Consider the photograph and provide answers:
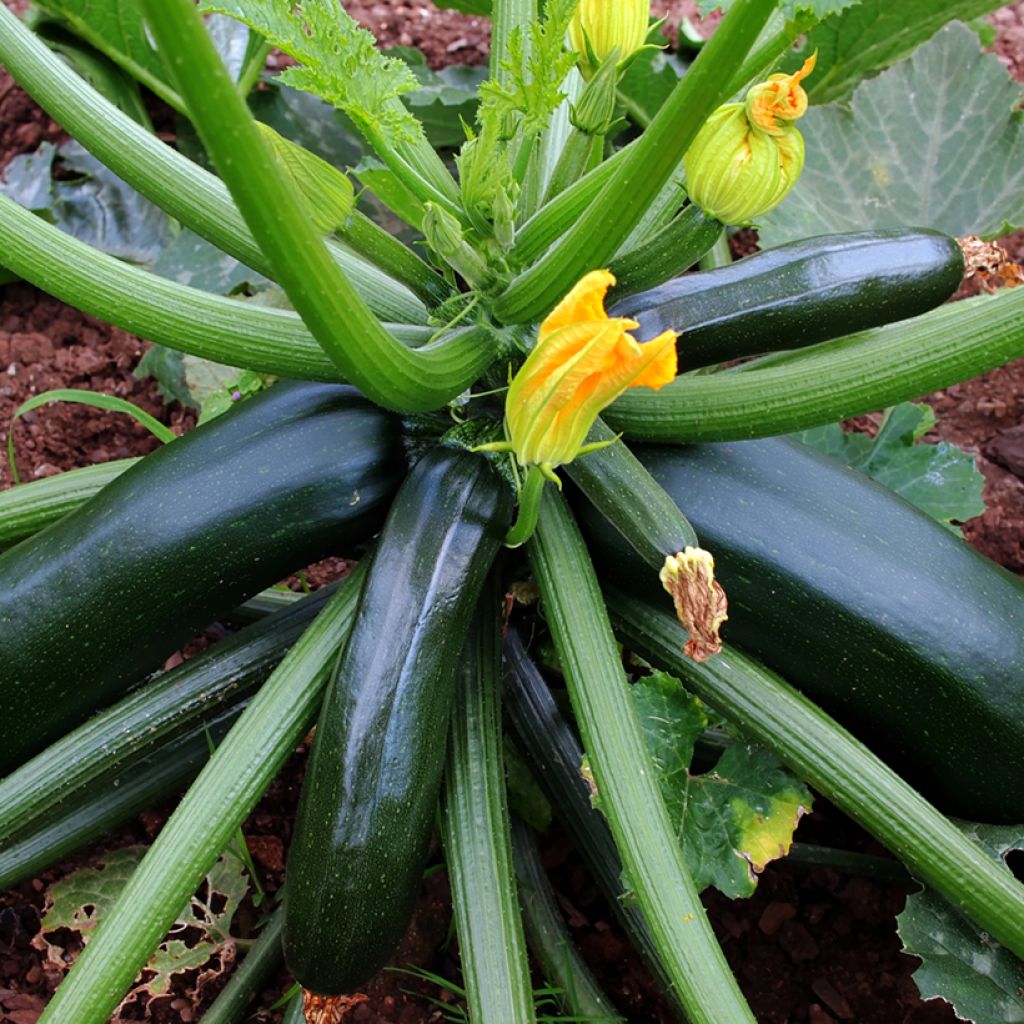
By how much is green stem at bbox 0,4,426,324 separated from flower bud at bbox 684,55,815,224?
0.44 m

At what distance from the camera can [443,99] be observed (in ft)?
7.19

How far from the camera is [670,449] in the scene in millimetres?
1502

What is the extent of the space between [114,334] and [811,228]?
139 centimetres

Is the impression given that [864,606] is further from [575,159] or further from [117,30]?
[117,30]

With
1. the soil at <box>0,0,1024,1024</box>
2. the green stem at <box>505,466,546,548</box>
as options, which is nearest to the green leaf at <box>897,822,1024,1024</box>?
the soil at <box>0,0,1024,1024</box>

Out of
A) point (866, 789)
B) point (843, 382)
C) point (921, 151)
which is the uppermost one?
point (921, 151)

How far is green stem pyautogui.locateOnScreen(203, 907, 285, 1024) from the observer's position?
1619mm

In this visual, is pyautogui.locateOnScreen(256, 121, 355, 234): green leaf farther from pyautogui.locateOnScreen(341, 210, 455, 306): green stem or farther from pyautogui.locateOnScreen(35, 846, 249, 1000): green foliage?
pyautogui.locateOnScreen(35, 846, 249, 1000): green foliage

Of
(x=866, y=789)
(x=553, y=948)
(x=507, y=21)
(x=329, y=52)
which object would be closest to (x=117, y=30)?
(x=507, y=21)

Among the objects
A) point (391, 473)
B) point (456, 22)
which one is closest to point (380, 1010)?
point (391, 473)

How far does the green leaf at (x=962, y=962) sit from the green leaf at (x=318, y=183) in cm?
109

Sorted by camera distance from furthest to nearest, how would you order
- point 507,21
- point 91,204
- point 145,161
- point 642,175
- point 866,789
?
1. point 91,204
2. point 507,21
3. point 145,161
4. point 866,789
5. point 642,175

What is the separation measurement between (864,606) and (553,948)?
67 centimetres

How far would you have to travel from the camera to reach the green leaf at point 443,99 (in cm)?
220
